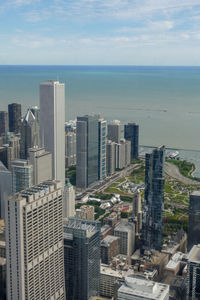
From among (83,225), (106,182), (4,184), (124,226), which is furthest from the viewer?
(106,182)

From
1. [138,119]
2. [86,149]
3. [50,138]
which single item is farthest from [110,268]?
[138,119]

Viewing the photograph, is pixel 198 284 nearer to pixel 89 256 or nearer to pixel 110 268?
pixel 89 256

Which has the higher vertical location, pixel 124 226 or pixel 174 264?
pixel 124 226

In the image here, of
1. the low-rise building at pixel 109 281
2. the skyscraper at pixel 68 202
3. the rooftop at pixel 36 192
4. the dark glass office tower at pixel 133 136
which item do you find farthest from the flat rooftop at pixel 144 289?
the dark glass office tower at pixel 133 136

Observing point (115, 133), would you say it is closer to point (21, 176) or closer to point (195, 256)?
point (21, 176)

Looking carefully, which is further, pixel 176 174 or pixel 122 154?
pixel 122 154

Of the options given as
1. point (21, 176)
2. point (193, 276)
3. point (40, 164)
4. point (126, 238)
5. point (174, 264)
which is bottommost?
point (174, 264)

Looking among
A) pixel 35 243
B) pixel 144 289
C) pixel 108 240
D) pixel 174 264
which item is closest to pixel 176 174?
pixel 108 240

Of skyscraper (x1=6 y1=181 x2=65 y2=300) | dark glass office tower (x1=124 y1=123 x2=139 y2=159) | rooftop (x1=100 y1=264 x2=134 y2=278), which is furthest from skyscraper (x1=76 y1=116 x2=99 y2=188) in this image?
skyscraper (x1=6 y1=181 x2=65 y2=300)
